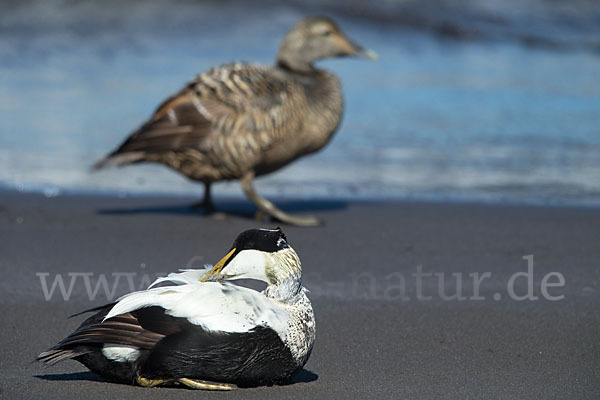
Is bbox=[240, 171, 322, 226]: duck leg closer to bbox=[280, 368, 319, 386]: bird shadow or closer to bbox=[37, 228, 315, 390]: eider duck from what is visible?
bbox=[280, 368, 319, 386]: bird shadow

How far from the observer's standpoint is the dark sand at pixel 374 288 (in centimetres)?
349

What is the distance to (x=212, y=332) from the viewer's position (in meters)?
3.12

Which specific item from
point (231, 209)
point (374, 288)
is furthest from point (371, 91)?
point (374, 288)

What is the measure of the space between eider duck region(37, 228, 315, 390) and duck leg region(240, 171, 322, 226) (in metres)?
3.30

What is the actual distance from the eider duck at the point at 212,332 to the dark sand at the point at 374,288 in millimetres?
92

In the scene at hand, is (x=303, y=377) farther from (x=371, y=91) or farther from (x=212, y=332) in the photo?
(x=371, y=91)

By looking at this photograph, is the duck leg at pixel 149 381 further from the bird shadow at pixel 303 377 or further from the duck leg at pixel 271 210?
the duck leg at pixel 271 210

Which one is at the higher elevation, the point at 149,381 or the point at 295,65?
the point at 295,65

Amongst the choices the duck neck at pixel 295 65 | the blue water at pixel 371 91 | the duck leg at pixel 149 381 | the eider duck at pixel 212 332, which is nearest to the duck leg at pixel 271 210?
the blue water at pixel 371 91

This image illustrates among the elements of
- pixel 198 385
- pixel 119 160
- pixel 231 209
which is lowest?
pixel 231 209

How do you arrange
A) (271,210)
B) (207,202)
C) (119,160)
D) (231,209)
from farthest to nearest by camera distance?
(231,209)
(207,202)
(119,160)
(271,210)

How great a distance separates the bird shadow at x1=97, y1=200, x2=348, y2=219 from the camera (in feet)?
22.7

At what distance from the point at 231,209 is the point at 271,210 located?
73 centimetres

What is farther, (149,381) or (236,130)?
(236,130)
